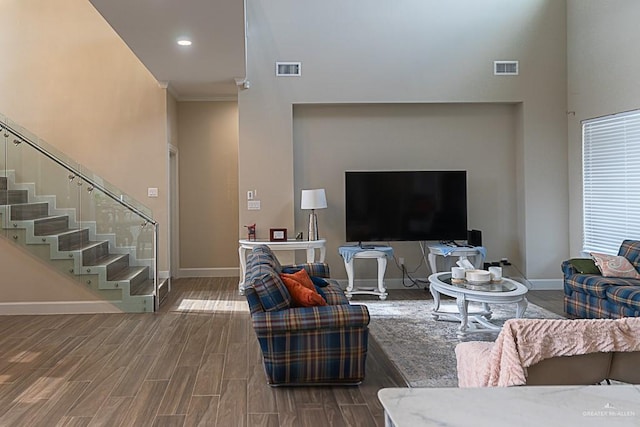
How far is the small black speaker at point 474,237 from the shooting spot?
6605mm

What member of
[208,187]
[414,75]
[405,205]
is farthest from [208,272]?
[414,75]

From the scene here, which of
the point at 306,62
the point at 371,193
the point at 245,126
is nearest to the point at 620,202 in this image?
the point at 371,193

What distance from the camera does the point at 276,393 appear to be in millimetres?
3393

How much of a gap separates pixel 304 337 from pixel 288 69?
4448 mm

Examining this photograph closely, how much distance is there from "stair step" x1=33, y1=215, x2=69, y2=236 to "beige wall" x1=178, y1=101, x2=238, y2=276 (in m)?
2.34

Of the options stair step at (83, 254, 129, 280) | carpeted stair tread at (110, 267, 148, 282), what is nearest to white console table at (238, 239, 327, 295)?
carpeted stair tread at (110, 267, 148, 282)

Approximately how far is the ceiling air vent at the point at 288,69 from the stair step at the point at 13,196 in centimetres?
345

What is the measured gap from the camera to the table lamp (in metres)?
6.47

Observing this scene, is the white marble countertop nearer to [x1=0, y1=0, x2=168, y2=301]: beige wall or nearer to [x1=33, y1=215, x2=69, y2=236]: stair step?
[x1=33, y1=215, x2=69, y2=236]: stair step

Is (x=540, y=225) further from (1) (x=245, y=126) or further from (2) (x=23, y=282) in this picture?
(2) (x=23, y=282)

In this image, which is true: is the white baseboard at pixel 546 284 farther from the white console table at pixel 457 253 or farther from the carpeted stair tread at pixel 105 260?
the carpeted stair tread at pixel 105 260

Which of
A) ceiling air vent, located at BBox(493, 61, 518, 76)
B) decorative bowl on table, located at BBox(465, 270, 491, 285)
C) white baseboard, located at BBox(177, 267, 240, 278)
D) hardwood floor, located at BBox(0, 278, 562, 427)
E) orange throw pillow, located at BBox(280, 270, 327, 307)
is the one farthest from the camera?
white baseboard, located at BBox(177, 267, 240, 278)

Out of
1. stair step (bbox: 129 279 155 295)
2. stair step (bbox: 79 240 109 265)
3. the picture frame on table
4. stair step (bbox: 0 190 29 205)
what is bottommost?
A: stair step (bbox: 129 279 155 295)

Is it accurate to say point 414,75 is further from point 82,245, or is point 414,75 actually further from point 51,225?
point 51,225
